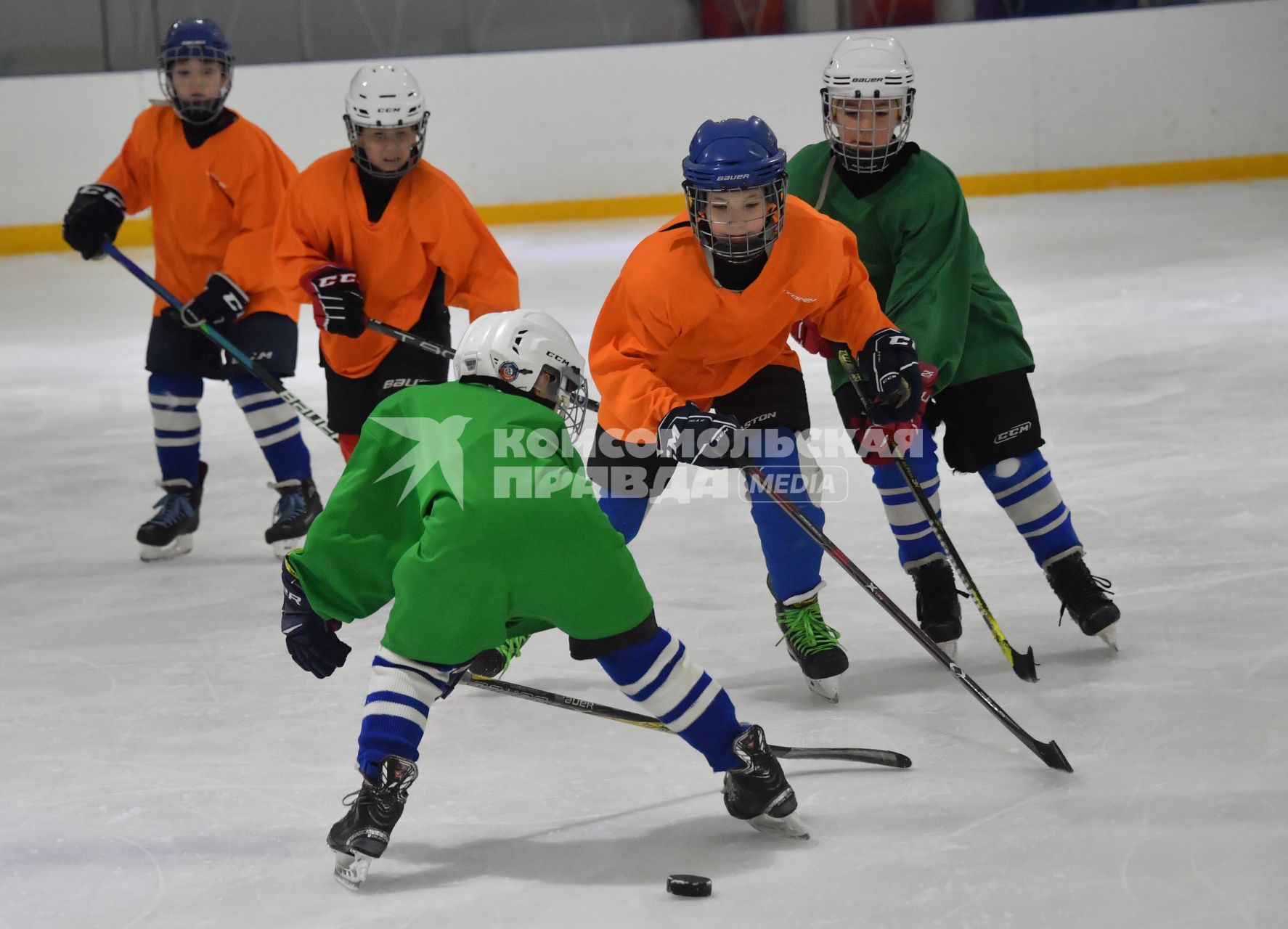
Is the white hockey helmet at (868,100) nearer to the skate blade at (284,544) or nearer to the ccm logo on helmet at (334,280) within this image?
the ccm logo on helmet at (334,280)

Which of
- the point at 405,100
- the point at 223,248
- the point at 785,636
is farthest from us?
the point at 223,248

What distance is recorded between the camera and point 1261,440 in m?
4.25

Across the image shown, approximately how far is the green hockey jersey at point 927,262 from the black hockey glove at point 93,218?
75.0 inches

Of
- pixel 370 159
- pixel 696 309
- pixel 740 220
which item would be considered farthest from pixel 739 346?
pixel 370 159

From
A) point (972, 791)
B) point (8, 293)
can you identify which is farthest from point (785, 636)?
point (8, 293)

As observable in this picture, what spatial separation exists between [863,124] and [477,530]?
120cm

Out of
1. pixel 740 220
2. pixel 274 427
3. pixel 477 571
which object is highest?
pixel 740 220

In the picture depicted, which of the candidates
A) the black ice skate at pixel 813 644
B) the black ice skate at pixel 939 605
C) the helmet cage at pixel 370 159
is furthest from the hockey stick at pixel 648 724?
the helmet cage at pixel 370 159

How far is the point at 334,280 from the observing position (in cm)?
329

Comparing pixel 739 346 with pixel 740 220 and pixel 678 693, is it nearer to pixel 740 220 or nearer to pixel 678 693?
pixel 740 220

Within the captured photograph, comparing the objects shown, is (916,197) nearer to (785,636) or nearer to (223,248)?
(785,636)

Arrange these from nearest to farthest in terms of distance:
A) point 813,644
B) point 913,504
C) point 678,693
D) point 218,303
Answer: point 678,693, point 813,644, point 913,504, point 218,303

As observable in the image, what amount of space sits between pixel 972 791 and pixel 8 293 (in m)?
6.74

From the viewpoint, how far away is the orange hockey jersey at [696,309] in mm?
2613
